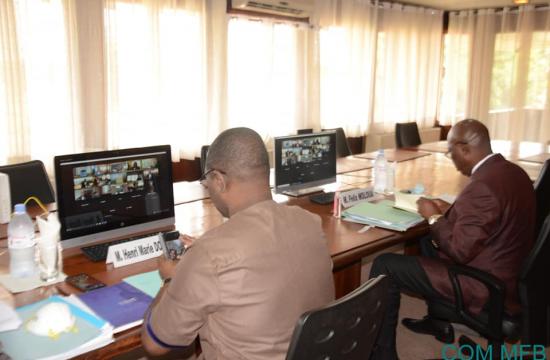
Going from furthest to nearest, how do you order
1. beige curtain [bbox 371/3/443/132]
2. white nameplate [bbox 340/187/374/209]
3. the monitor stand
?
beige curtain [bbox 371/3/443/132] → the monitor stand → white nameplate [bbox 340/187/374/209]

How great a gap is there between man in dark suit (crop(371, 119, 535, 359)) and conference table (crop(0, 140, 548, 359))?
0.62ft

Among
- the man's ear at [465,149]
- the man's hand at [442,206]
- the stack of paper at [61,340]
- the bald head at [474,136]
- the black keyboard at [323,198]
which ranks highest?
the bald head at [474,136]

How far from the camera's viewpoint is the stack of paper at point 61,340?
1162 mm

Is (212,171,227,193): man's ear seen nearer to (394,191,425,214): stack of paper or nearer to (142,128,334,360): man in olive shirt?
(142,128,334,360): man in olive shirt

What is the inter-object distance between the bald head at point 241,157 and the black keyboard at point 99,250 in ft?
2.49

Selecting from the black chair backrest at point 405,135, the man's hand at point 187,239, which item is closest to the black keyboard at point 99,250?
the man's hand at point 187,239

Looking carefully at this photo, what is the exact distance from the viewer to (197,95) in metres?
4.69

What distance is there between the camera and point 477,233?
1932mm

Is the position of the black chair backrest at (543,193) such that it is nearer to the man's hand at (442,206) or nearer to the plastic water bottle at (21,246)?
the man's hand at (442,206)

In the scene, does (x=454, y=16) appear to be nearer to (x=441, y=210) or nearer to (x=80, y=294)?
(x=441, y=210)

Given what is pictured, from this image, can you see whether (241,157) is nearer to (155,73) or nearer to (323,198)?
(323,198)

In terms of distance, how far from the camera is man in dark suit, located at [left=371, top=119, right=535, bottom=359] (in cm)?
194

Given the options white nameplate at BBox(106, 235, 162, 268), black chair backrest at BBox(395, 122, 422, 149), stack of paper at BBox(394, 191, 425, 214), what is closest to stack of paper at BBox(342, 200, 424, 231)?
stack of paper at BBox(394, 191, 425, 214)

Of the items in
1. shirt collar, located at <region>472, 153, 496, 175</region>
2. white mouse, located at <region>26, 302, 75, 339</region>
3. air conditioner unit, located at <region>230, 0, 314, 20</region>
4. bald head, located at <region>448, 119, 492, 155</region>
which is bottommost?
white mouse, located at <region>26, 302, 75, 339</region>
